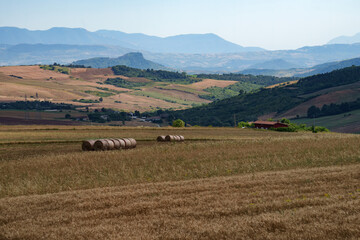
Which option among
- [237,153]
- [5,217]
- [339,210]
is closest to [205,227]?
[339,210]

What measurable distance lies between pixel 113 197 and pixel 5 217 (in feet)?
15.8

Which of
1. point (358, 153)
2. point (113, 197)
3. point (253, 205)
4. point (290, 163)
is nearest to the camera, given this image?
point (253, 205)

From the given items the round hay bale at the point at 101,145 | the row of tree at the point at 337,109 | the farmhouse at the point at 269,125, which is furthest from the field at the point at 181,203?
the row of tree at the point at 337,109

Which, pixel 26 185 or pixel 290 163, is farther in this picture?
pixel 290 163

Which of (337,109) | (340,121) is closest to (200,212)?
(340,121)

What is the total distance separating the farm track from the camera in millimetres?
12875

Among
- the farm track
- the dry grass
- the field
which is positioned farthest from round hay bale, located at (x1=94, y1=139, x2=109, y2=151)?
the farm track

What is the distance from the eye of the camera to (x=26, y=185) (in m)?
24.4

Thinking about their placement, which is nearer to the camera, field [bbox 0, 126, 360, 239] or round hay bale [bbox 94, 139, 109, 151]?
field [bbox 0, 126, 360, 239]

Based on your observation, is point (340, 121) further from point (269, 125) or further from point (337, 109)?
point (269, 125)

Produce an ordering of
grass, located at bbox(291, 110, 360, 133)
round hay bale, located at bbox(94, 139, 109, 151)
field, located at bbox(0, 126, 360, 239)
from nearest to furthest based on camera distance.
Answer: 1. field, located at bbox(0, 126, 360, 239)
2. round hay bale, located at bbox(94, 139, 109, 151)
3. grass, located at bbox(291, 110, 360, 133)

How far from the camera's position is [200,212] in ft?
49.9

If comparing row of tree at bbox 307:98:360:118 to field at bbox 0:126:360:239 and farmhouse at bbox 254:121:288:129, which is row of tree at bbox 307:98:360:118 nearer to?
farmhouse at bbox 254:121:288:129

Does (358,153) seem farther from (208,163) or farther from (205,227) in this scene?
(205,227)
